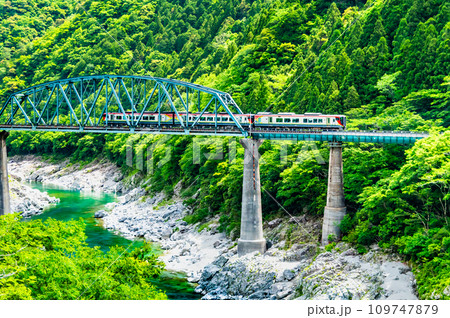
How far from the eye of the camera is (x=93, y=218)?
6644 centimetres

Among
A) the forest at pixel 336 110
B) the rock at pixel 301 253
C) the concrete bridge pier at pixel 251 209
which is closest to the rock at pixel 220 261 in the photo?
the concrete bridge pier at pixel 251 209

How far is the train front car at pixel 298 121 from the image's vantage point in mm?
46188

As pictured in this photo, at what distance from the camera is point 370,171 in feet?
141

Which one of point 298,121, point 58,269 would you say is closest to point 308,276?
point 298,121

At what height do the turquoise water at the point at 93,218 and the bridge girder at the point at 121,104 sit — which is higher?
the bridge girder at the point at 121,104

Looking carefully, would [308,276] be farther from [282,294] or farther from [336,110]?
[336,110]

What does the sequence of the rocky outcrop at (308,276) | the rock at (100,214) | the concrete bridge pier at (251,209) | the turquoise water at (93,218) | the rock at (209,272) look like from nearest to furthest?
A: the rocky outcrop at (308,276) → the turquoise water at (93,218) → the rock at (209,272) → the concrete bridge pier at (251,209) → the rock at (100,214)

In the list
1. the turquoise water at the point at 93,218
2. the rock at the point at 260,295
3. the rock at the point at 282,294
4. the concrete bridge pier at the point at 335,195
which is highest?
the concrete bridge pier at the point at 335,195

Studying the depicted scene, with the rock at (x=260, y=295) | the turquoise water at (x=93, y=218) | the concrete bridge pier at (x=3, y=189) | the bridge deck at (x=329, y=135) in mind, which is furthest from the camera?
the concrete bridge pier at (x=3, y=189)

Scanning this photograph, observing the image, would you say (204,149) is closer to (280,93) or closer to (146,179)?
(280,93)

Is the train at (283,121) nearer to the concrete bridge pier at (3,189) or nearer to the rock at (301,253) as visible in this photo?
the rock at (301,253)

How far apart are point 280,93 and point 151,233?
24.8m

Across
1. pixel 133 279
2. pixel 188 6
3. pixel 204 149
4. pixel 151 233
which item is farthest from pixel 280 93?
pixel 188 6

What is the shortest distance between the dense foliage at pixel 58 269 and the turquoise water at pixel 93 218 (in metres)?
2.78
